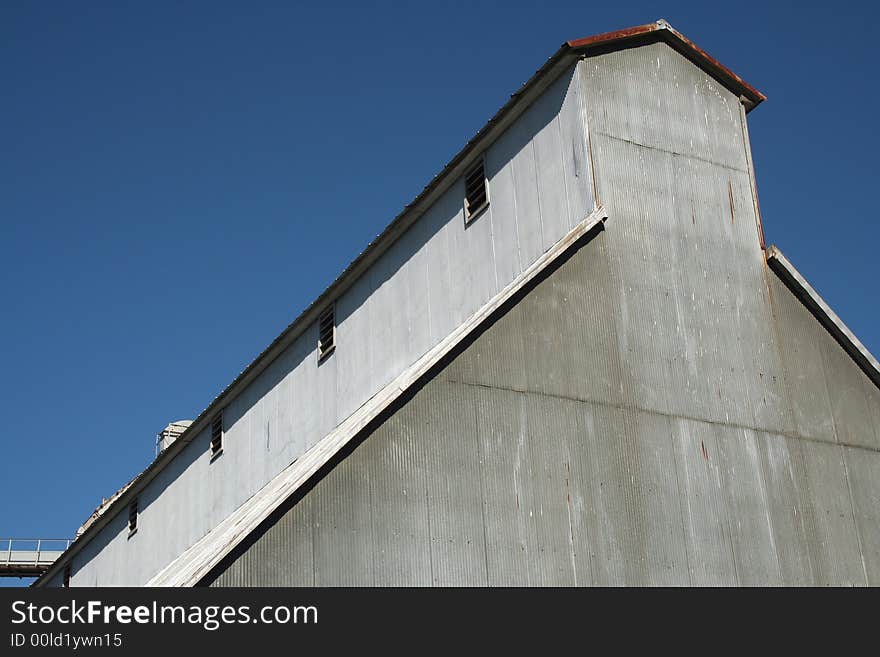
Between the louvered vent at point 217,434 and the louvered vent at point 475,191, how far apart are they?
1077 cm

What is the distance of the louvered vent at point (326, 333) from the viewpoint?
2258cm

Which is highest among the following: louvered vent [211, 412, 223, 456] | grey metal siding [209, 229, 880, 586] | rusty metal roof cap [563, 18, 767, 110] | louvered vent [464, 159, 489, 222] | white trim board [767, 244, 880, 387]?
rusty metal roof cap [563, 18, 767, 110]

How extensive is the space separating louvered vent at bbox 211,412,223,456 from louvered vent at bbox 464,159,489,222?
35.3 feet

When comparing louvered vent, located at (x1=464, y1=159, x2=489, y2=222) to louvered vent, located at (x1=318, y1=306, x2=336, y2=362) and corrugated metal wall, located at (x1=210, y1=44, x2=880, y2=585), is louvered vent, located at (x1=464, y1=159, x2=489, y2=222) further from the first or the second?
louvered vent, located at (x1=318, y1=306, x2=336, y2=362)

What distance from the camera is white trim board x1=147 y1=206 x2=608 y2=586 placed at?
40.1 ft

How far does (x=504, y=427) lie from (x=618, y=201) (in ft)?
14.1

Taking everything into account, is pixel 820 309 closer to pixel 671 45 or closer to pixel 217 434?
pixel 671 45

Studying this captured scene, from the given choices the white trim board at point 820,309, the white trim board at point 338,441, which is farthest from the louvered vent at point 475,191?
the white trim board at point 820,309

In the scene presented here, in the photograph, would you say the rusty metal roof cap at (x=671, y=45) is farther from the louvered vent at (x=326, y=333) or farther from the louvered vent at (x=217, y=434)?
the louvered vent at (x=217, y=434)

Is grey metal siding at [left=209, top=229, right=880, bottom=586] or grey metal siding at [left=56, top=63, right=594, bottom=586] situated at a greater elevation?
grey metal siding at [left=56, top=63, right=594, bottom=586]

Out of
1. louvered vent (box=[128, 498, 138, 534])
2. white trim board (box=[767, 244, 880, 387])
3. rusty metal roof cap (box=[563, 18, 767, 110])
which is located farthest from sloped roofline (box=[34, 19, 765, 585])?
louvered vent (box=[128, 498, 138, 534])
